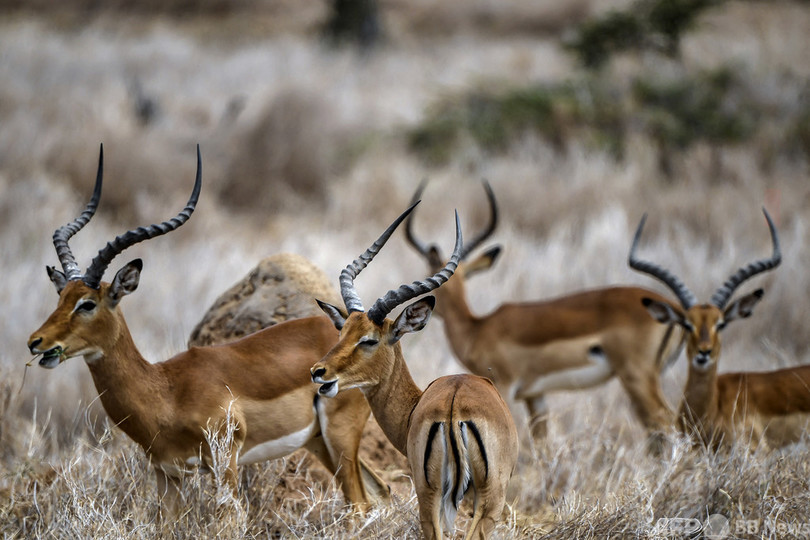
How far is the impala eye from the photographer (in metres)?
4.24

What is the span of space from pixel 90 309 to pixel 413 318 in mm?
1537

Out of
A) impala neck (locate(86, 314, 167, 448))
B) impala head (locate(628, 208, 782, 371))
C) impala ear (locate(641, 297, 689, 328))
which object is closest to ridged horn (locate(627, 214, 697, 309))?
impala head (locate(628, 208, 782, 371))

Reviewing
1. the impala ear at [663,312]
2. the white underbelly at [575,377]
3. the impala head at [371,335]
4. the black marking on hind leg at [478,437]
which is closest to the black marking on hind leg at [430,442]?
the black marking on hind leg at [478,437]

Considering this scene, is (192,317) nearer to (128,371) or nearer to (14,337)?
(14,337)

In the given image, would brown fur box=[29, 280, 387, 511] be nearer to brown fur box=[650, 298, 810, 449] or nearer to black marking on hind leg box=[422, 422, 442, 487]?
black marking on hind leg box=[422, 422, 442, 487]

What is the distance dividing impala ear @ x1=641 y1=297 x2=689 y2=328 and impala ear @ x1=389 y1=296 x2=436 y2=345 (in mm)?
2957

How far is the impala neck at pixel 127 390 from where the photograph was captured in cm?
431

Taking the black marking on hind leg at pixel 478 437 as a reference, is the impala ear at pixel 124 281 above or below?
above

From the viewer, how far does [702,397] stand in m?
6.16

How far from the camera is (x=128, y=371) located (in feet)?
14.3

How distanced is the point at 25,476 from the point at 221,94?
16.2 m

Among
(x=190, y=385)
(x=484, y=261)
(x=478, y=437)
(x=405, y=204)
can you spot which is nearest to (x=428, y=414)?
(x=478, y=437)

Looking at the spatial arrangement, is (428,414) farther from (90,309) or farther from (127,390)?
(90,309)

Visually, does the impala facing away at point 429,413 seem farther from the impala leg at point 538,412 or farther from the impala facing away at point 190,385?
the impala leg at point 538,412
